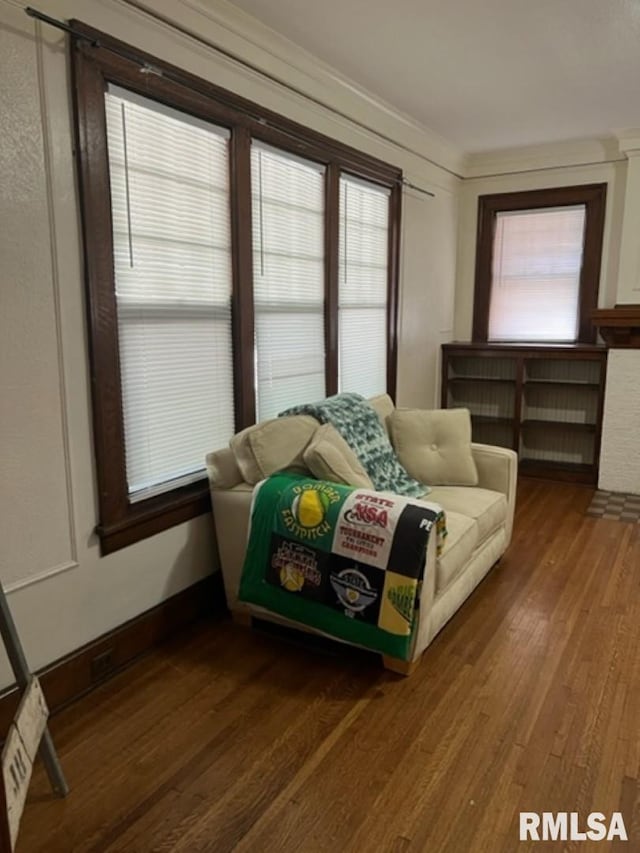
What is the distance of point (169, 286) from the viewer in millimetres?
2516

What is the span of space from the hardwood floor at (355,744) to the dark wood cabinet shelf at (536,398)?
7.82 ft

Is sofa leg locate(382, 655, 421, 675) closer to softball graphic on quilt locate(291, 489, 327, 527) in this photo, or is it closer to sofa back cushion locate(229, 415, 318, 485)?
softball graphic on quilt locate(291, 489, 327, 527)

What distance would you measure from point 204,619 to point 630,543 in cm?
261

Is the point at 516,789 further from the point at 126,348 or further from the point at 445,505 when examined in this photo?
the point at 126,348

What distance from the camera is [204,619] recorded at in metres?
2.79

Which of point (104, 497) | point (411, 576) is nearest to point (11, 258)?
point (104, 497)

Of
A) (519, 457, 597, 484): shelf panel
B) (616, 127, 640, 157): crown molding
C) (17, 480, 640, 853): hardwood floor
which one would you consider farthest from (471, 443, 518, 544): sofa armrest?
(616, 127, 640, 157): crown molding

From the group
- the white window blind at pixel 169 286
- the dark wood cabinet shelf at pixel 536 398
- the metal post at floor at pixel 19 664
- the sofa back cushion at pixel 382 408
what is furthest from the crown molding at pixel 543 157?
the metal post at floor at pixel 19 664

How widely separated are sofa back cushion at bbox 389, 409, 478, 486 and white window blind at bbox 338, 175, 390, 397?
26.4 inches

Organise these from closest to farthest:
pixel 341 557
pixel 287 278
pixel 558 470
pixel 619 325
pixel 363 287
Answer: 1. pixel 341 557
2. pixel 287 278
3. pixel 363 287
4. pixel 619 325
5. pixel 558 470

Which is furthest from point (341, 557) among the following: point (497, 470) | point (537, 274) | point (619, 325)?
point (537, 274)

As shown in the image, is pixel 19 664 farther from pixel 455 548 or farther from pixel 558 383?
pixel 558 383

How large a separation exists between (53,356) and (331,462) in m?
1.16

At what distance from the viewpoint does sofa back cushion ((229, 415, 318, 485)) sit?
2602mm
